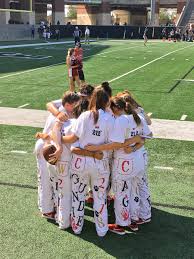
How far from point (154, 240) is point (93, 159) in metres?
1.19

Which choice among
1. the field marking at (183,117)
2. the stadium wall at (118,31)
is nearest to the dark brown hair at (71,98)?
the field marking at (183,117)

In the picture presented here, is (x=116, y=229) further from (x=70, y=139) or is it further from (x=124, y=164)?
(x=70, y=139)

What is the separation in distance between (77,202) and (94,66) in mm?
17101

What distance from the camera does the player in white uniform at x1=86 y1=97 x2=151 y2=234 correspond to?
491 cm

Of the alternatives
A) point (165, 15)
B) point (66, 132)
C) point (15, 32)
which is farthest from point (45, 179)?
point (165, 15)

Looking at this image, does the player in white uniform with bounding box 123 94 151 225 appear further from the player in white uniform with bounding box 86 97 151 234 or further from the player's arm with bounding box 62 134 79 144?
the player's arm with bounding box 62 134 79 144

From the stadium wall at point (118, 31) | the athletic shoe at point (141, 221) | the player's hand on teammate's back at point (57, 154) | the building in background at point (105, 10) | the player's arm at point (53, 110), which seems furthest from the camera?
the building in background at point (105, 10)

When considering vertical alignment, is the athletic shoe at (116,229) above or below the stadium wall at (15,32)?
below

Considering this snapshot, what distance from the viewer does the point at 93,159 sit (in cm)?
491

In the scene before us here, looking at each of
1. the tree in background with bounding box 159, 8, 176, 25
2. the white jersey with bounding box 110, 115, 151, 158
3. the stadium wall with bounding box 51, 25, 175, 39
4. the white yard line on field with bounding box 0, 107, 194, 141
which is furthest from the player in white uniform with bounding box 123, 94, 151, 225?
the tree in background with bounding box 159, 8, 176, 25

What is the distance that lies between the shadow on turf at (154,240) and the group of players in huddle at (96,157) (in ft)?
0.39

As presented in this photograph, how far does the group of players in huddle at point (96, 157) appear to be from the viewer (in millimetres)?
4902

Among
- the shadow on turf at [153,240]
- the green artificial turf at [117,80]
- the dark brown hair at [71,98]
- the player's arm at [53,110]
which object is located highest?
the dark brown hair at [71,98]

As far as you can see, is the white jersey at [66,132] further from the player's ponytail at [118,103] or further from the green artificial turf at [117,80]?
the green artificial turf at [117,80]
